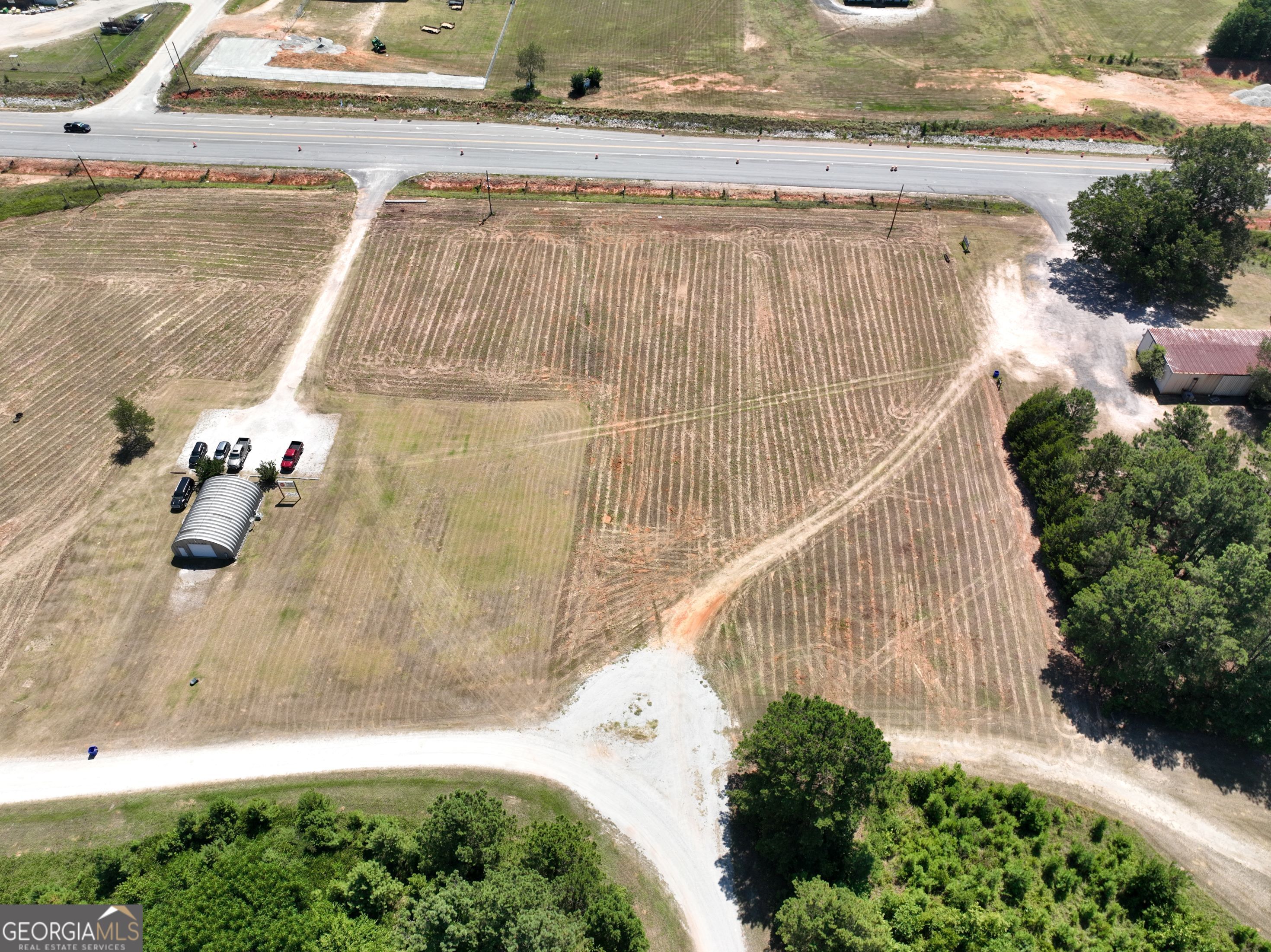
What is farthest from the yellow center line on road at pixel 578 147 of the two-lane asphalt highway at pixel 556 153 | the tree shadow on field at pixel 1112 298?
the tree shadow on field at pixel 1112 298

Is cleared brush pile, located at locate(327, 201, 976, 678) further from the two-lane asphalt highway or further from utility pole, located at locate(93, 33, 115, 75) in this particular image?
utility pole, located at locate(93, 33, 115, 75)

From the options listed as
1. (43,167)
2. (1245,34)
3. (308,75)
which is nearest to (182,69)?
(308,75)

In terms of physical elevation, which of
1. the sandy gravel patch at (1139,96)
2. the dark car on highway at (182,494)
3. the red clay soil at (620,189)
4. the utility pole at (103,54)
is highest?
the utility pole at (103,54)

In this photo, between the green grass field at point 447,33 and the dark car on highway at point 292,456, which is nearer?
the dark car on highway at point 292,456

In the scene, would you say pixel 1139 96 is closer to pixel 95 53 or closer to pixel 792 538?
pixel 792 538

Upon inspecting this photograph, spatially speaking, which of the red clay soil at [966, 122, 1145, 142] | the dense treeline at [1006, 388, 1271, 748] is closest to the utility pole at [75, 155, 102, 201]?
the dense treeline at [1006, 388, 1271, 748]

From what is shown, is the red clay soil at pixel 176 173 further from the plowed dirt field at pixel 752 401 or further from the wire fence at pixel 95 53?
the wire fence at pixel 95 53
